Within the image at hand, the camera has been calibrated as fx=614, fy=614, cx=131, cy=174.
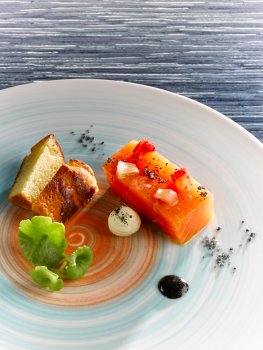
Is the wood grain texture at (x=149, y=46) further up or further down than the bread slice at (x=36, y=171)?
further up

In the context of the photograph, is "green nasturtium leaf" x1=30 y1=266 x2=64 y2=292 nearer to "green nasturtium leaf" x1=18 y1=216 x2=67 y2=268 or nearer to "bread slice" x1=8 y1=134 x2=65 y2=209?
"green nasturtium leaf" x1=18 y1=216 x2=67 y2=268

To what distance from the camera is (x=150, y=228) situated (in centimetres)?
296

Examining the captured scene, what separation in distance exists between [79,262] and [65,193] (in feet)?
1.37

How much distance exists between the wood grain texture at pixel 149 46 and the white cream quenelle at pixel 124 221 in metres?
1.23

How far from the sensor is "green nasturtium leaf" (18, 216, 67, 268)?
2.69 meters

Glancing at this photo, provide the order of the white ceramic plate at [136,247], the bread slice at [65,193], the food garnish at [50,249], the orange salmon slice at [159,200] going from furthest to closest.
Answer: the bread slice at [65,193] < the orange salmon slice at [159,200] < the food garnish at [50,249] < the white ceramic plate at [136,247]

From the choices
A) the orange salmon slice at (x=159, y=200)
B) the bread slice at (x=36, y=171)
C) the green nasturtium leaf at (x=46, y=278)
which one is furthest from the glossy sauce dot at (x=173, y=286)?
the bread slice at (x=36, y=171)

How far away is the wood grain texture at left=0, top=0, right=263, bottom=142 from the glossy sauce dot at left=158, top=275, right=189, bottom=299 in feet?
Result: 4.70

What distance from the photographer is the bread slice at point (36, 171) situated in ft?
9.86

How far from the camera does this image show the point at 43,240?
2.70 m

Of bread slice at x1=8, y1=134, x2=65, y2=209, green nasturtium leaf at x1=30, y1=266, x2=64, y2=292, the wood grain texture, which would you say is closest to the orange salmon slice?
bread slice at x1=8, y1=134, x2=65, y2=209

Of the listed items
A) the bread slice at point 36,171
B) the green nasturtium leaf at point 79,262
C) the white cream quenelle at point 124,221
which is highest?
the bread slice at point 36,171

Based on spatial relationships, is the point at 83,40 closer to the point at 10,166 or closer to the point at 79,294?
the point at 10,166

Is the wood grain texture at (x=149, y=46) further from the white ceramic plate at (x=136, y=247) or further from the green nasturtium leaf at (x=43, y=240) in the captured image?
the green nasturtium leaf at (x=43, y=240)
